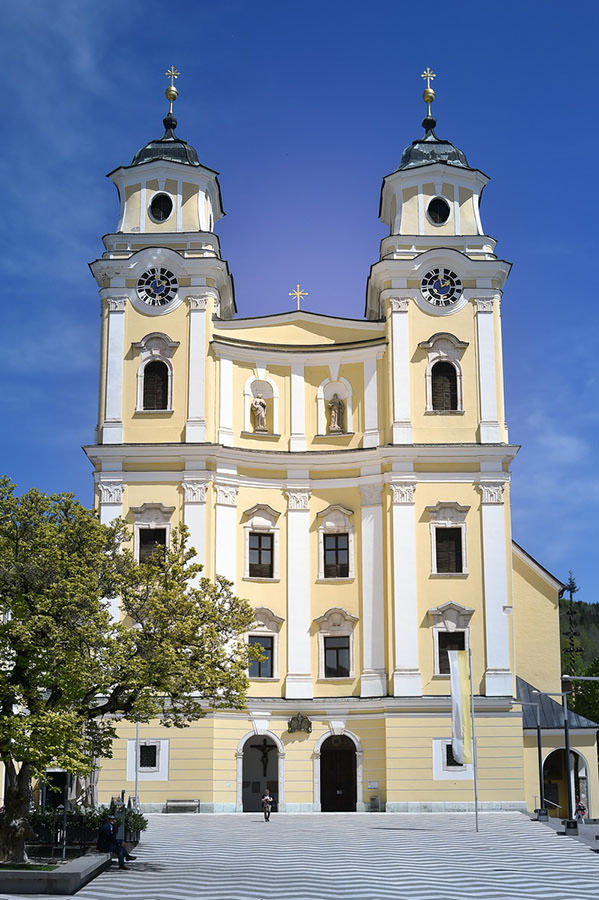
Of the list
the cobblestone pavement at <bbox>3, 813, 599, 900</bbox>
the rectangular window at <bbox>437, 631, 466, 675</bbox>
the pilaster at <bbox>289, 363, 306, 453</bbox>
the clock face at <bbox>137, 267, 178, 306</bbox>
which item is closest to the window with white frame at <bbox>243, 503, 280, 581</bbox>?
the pilaster at <bbox>289, 363, 306, 453</bbox>

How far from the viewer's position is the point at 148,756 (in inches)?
1743

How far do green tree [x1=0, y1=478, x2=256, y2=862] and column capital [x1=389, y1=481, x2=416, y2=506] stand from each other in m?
18.7

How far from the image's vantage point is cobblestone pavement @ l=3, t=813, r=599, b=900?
2256 centimetres

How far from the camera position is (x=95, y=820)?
2966cm

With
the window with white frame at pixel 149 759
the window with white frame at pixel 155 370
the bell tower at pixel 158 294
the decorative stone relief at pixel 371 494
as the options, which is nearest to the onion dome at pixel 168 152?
the bell tower at pixel 158 294

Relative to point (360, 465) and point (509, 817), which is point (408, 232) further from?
point (509, 817)

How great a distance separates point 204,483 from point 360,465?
22.5 feet

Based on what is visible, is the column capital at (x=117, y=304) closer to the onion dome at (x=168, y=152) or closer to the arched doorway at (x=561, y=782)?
the onion dome at (x=168, y=152)

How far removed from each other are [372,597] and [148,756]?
440 inches

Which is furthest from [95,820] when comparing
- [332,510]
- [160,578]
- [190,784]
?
Result: [332,510]

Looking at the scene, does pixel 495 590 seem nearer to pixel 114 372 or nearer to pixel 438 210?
pixel 438 210

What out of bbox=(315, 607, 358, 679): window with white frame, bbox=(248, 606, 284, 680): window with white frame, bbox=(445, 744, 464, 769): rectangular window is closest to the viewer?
bbox=(445, 744, 464, 769): rectangular window

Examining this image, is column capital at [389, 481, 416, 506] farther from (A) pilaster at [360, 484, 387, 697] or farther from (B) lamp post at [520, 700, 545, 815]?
(B) lamp post at [520, 700, 545, 815]

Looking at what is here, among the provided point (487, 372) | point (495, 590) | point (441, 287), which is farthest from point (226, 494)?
point (441, 287)
